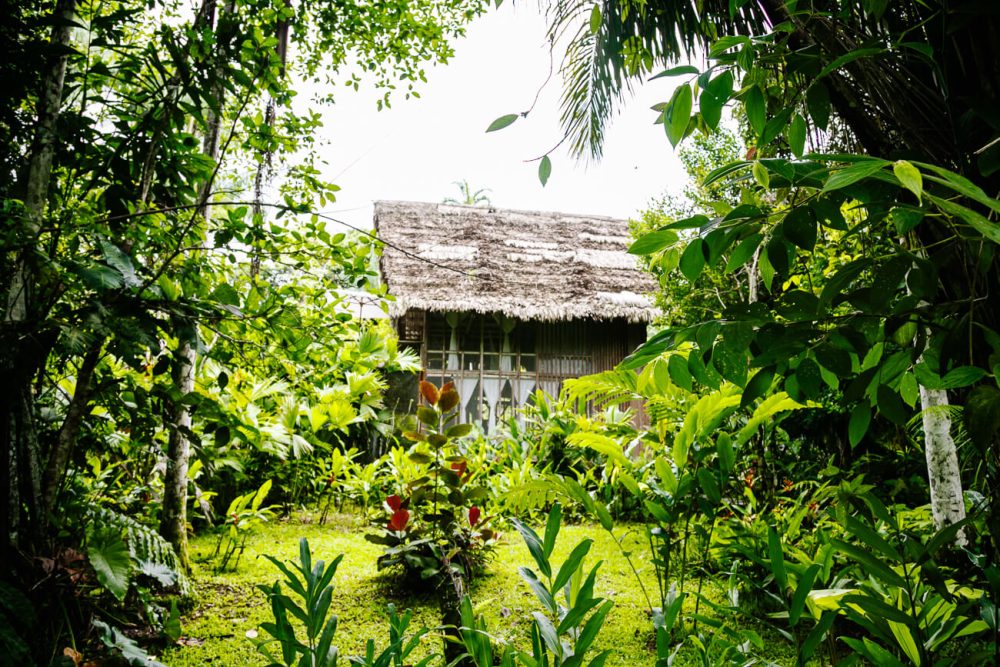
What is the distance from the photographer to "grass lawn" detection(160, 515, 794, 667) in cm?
243

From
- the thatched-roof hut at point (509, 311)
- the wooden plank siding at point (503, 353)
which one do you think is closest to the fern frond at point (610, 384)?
the thatched-roof hut at point (509, 311)

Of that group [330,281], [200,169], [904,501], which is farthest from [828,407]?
[200,169]

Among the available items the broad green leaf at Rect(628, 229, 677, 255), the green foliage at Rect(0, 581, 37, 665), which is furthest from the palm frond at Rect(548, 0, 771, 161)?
the green foliage at Rect(0, 581, 37, 665)

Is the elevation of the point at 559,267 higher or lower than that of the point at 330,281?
higher

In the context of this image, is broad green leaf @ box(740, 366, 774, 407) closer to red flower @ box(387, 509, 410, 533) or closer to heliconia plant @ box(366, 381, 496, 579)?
heliconia plant @ box(366, 381, 496, 579)

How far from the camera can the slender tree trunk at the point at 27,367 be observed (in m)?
1.66

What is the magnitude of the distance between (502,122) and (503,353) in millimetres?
8337

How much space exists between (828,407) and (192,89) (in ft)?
12.4

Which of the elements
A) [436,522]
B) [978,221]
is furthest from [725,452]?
[436,522]

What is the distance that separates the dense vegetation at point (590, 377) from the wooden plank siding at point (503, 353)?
4.70 m

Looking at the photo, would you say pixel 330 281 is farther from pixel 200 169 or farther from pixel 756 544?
pixel 756 544

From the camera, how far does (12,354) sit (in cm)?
155

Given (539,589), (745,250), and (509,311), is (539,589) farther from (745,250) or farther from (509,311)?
(509,311)

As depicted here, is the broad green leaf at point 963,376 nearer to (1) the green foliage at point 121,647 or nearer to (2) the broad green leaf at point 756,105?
(2) the broad green leaf at point 756,105
